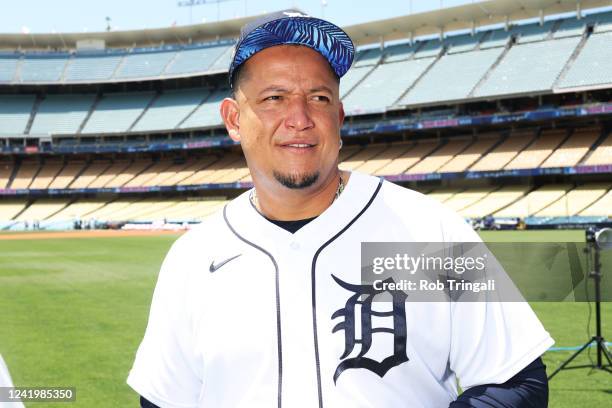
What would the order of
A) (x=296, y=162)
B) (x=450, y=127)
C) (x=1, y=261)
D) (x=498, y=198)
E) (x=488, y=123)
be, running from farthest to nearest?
A: (x=450, y=127) → (x=488, y=123) → (x=498, y=198) → (x=1, y=261) → (x=296, y=162)

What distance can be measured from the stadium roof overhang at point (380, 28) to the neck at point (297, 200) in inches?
1994

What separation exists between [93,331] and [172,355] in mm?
7658

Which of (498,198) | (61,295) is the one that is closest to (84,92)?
(498,198)

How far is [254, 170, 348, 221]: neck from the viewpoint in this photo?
2324mm

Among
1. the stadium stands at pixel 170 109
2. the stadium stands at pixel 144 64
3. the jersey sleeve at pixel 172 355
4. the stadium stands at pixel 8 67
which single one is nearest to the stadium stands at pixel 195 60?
the stadium stands at pixel 144 64

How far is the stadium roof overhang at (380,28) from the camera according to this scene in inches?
1945

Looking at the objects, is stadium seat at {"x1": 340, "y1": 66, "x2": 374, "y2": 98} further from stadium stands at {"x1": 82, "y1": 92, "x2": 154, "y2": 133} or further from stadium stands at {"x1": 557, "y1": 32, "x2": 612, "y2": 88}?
stadium stands at {"x1": 82, "y1": 92, "x2": 154, "y2": 133}

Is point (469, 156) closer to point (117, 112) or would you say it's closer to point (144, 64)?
point (144, 64)

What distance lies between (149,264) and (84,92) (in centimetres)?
5622

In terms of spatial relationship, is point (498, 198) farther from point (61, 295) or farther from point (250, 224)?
point (250, 224)

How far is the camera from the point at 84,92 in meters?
69.5

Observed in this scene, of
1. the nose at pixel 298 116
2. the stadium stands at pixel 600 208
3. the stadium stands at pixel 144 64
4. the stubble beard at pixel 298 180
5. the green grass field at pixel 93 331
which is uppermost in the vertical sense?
the stadium stands at pixel 144 64

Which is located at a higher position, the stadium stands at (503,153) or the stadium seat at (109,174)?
the stadium seat at (109,174)

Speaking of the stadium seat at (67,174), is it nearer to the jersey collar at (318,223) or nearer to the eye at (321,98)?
the jersey collar at (318,223)
